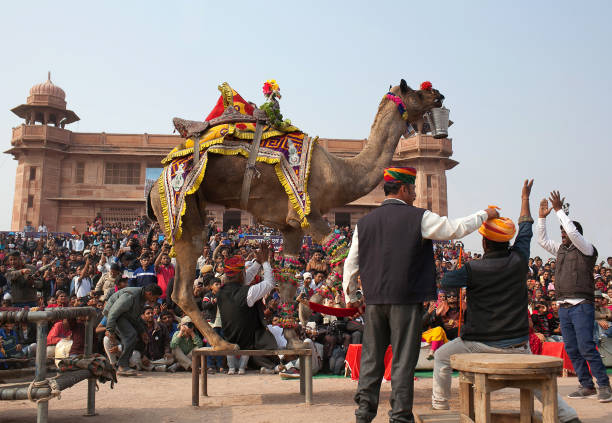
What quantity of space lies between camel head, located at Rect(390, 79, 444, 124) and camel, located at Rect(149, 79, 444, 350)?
0.01 meters

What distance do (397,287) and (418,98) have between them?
3352mm

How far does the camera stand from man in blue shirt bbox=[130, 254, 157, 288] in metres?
11.1

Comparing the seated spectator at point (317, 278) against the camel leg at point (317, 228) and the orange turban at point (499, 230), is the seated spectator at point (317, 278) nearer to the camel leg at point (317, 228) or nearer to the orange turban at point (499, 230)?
the camel leg at point (317, 228)

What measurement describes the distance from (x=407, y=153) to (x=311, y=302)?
32334mm

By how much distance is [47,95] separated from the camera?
121 feet

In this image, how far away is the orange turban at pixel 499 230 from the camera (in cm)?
444

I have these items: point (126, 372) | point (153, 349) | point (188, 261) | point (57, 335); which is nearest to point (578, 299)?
point (188, 261)

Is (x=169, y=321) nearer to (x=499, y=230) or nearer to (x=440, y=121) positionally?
(x=440, y=121)

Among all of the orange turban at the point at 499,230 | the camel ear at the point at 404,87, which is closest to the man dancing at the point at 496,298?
the orange turban at the point at 499,230

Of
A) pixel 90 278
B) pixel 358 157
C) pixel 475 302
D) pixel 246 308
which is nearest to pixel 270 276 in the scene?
pixel 246 308

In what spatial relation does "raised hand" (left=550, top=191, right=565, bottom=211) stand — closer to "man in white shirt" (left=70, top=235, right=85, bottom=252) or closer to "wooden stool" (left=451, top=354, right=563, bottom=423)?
"wooden stool" (left=451, top=354, right=563, bottom=423)

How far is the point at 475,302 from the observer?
4395 mm

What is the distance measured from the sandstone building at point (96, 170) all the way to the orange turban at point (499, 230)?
3101 cm

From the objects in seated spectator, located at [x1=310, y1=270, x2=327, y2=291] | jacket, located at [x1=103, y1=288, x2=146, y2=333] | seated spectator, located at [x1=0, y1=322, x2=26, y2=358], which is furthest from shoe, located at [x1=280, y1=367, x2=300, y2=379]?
seated spectator, located at [x1=0, y1=322, x2=26, y2=358]
